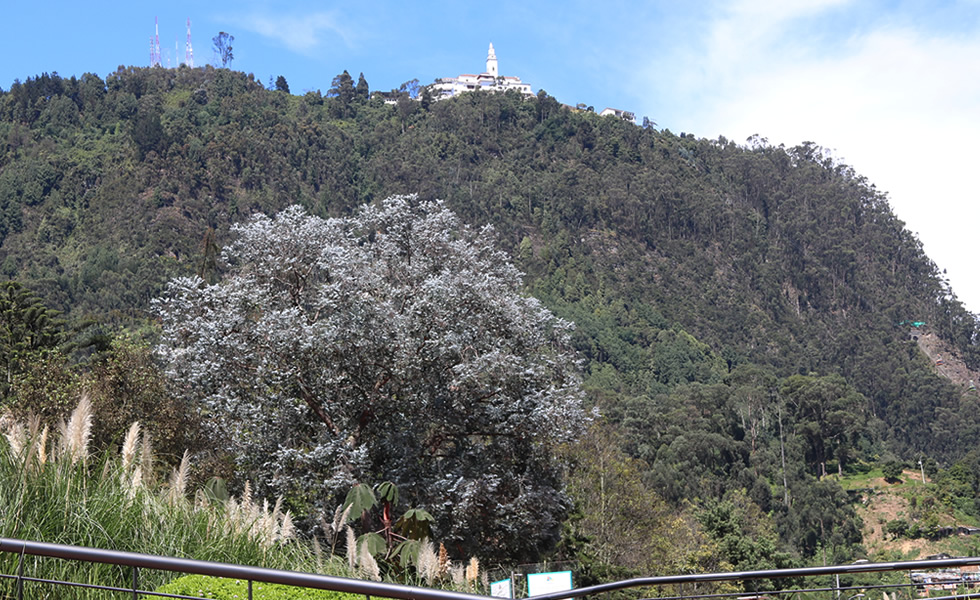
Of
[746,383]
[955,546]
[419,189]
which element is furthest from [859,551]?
[419,189]

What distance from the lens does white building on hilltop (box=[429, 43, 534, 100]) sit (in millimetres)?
140125

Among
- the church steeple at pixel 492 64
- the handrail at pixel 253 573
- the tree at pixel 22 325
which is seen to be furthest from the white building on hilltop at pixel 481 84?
the handrail at pixel 253 573

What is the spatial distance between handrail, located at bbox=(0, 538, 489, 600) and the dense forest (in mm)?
42687

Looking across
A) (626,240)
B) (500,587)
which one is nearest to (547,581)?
(500,587)

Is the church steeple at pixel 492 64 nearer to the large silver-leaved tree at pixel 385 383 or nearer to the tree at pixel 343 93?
the tree at pixel 343 93

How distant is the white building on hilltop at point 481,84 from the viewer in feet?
460

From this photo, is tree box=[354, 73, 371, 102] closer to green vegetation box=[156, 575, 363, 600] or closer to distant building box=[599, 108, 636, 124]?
distant building box=[599, 108, 636, 124]

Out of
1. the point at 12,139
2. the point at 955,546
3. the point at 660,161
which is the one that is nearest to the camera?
the point at 955,546

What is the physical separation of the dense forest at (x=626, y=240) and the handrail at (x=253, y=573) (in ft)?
140

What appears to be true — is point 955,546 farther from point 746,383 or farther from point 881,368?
point 881,368

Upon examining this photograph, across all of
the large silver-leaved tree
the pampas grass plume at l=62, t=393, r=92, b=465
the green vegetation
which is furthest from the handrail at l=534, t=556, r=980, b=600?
the large silver-leaved tree

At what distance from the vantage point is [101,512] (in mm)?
4051

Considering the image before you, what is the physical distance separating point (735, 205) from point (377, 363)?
4809 inches

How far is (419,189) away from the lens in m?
114
